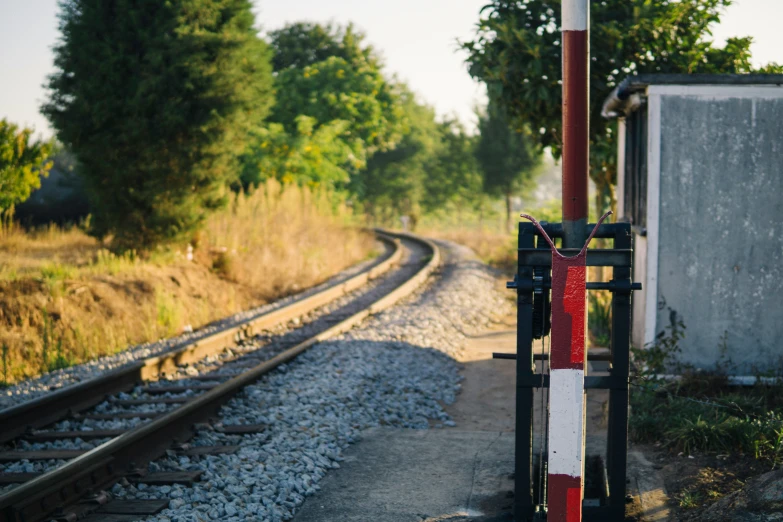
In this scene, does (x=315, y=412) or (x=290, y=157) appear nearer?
(x=315, y=412)

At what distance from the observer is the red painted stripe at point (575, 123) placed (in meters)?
3.89

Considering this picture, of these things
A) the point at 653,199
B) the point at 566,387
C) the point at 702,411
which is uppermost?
the point at 653,199

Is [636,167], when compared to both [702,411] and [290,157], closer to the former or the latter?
[702,411]

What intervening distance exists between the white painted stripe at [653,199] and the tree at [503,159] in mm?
31155

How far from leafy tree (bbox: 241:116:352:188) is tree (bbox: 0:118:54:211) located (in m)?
6.88

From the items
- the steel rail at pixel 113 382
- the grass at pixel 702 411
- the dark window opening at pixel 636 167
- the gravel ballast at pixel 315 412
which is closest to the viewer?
the gravel ballast at pixel 315 412

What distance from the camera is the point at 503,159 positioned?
38.9 m

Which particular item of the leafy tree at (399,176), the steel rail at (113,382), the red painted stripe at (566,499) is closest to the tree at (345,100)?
the leafy tree at (399,176)

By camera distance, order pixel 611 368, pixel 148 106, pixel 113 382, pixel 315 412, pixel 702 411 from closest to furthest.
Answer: pixel 611 368 < pixel 702 411 < pixel 315 412 < pixel 113 382 < pixel 148 106

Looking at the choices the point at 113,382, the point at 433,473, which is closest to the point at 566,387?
the point at 433,473

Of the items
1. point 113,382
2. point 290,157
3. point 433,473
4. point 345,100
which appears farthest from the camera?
point 345,100

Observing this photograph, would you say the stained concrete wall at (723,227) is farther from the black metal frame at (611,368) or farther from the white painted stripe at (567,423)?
the white painted stripe at (567,423)

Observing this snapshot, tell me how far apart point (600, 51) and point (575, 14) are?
8.17m

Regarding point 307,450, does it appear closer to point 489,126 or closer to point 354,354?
point 354,354
